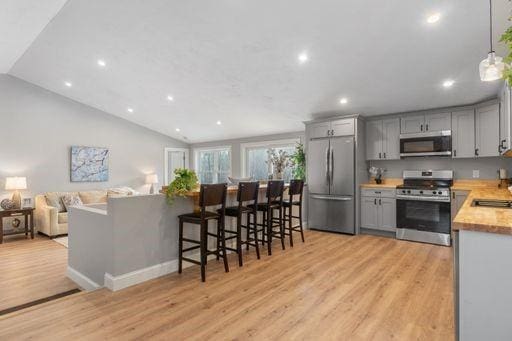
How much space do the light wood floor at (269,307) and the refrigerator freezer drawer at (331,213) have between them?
1572 millimetres

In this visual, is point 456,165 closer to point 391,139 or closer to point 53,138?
point 391,139

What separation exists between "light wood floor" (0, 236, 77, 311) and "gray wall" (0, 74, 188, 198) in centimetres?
166

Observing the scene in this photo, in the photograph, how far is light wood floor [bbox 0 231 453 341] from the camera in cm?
205

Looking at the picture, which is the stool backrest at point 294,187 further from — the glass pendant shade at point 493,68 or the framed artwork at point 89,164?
the framed artwork at point 89,164

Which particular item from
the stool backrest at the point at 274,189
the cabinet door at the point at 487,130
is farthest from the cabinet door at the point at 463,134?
the stool backrest at the point at 274,189

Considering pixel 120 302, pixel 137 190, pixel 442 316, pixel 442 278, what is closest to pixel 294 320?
pixel 442 316

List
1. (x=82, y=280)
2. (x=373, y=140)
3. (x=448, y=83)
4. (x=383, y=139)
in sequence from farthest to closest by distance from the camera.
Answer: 1. (x=373, y=140)
2. (x=383, y=139)
3. (x=448, y=83)
4. (x=82, y=280)

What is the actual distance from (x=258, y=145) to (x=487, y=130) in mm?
4813

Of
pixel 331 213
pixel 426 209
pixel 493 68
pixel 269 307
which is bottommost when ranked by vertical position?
pixel 269 307

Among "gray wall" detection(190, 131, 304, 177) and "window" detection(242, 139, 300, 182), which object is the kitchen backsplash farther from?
"gray wall" detection(190, 131, 304, 177)

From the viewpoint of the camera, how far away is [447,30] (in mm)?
2896

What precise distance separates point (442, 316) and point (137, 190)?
24.6ft

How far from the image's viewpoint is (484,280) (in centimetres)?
139

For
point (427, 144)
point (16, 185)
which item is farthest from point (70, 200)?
point (427, 144)
